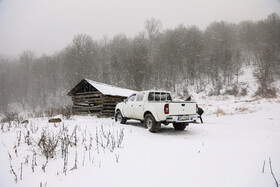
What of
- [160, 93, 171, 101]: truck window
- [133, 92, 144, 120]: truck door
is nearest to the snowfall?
[133, 92, 144, 120]: truck door

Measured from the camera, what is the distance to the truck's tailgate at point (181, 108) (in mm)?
6402

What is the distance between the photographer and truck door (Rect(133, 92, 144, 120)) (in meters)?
7.88

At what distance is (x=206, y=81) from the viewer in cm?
3102

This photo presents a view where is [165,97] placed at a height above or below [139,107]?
above

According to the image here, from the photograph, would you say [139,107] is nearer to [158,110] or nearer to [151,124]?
[151,124]

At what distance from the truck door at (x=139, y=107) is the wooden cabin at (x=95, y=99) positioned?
5602mm

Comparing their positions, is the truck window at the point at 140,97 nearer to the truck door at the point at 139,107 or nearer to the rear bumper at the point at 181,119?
the truck door at the point at 139,107

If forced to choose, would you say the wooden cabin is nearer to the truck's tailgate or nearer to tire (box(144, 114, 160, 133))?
tire (box(144, 114, 160, 133))

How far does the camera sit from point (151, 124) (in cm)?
707

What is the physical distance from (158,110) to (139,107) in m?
1.64

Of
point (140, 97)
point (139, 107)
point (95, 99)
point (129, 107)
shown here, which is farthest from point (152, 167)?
point (95, 99)

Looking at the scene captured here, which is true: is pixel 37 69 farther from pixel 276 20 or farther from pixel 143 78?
pixel 276 20

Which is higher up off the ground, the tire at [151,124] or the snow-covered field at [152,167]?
the tire at [151,124]

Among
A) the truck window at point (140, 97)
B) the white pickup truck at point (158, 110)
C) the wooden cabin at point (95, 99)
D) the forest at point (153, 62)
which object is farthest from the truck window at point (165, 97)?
the forest at point (153, 62)
